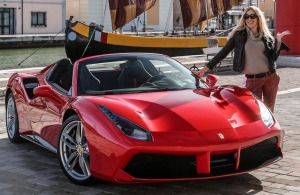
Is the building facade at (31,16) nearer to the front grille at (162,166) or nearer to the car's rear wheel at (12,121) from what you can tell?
the car's rear wheel at (12,121)

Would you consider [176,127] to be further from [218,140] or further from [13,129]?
[13,129]

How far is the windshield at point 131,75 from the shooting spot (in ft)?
19.2

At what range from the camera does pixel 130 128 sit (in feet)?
15.7

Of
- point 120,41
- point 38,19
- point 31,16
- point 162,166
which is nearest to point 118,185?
point 162,166

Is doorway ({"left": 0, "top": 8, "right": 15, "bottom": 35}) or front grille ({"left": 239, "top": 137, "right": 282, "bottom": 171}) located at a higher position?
doorway ({"left": 0, "top": 8, "right": 15, "bottom": 35})

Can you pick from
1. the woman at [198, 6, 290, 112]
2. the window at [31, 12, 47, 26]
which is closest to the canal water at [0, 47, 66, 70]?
the window at [31, 12, 47, 26]

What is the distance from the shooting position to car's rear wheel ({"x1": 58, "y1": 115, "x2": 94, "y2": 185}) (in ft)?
17.2

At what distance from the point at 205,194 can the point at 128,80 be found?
5.21 feet

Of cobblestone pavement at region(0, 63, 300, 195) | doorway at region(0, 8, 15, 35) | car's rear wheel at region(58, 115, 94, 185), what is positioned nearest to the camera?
cobblestone pavement at region(0, 63, 300, 195)

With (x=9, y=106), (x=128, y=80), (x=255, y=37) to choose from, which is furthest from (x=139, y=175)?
(x=9, y=106)

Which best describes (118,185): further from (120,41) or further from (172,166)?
(120,41)

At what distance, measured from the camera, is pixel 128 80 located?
5.98 m

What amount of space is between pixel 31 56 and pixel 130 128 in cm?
3439

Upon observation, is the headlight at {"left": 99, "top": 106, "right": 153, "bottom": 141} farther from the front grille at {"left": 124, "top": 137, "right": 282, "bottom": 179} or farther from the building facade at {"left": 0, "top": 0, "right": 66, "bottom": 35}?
the building facade at {"left": 0, "top": 0, "right": 66, "bottom": 35}
